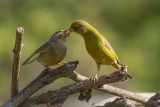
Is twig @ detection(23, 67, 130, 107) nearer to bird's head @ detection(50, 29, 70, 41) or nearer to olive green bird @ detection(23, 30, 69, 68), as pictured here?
olive green bird @ detection(23, 30, 69, 68)

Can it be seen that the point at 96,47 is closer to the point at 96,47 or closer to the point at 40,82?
the point at 96,47

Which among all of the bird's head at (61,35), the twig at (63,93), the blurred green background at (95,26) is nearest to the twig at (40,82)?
the twig at (63,93)

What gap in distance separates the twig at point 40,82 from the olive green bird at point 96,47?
53 cm

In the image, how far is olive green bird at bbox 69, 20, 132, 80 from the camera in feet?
8.88

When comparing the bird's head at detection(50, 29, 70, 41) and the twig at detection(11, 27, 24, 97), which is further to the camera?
the bird's head at detection(50, 29, 70, 41)

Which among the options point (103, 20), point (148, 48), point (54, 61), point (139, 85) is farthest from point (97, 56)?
point (103, 20)

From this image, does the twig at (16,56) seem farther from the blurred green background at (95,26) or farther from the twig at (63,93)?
the blurred green background at (95,26)

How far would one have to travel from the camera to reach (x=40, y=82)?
2162 mm

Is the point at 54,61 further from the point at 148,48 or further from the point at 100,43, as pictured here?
the point at 148,48

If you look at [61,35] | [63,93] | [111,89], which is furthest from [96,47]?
[63,93]

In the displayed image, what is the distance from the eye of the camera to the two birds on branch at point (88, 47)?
2.42 metres

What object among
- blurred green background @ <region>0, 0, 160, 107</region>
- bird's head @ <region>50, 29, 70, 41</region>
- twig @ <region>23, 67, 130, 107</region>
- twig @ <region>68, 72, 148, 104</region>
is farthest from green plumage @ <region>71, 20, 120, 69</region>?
blurred green background @ <region>0, 0, 160, 107</region>

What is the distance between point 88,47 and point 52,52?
364 mm

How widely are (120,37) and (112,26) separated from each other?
0.71 feet
